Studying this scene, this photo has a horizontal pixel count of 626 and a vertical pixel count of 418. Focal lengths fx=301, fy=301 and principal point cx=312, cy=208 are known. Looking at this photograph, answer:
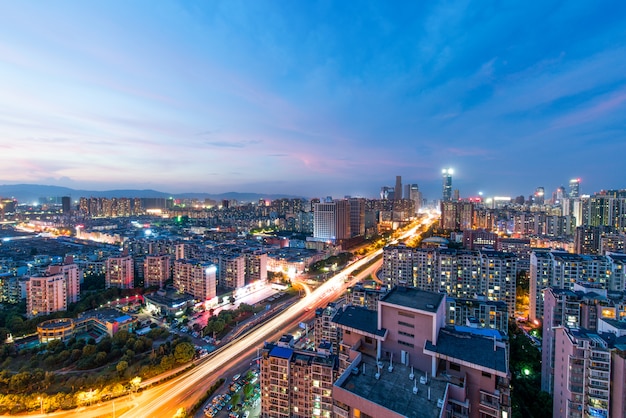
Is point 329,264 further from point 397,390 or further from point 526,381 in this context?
point 397,390

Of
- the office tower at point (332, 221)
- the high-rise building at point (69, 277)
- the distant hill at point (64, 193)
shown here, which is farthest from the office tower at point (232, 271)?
the distant hill at point (64, 193)

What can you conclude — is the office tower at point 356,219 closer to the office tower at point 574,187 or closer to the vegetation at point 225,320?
the vegetation at point 225,320

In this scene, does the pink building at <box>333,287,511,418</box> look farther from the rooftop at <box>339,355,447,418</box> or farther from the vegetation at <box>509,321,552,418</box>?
the vegetation at <box>509,321,552,418</box>

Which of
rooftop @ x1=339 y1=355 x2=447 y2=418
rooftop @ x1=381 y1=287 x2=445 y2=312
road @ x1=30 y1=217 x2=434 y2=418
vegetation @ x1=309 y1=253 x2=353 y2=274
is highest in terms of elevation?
rooftop @ x1=381 y1=287 x2=445 y2=312

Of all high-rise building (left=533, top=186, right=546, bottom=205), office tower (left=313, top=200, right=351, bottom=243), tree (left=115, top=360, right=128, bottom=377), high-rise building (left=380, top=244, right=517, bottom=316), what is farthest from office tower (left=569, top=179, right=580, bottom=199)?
tree (left=115, top=360, right=128, bottom=377)

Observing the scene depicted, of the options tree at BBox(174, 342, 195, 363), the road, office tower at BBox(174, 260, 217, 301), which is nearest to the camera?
the road

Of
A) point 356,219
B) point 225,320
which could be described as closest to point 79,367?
point 225,320
